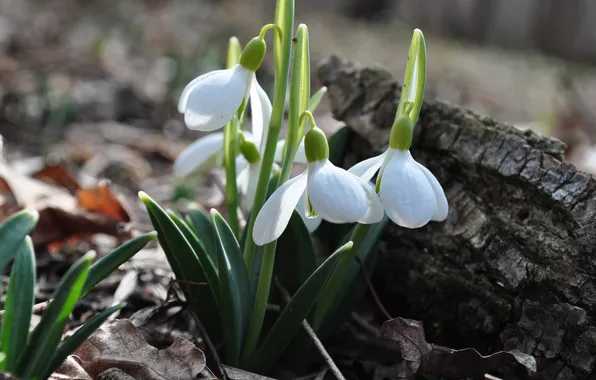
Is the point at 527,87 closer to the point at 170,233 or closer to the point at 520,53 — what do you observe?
the point at 520,53

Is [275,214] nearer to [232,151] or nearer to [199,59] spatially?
[232,151]

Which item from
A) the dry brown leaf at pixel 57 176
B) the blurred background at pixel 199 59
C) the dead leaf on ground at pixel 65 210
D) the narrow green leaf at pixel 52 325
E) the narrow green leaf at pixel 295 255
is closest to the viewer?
the narrow green leaf at pixel 52 325

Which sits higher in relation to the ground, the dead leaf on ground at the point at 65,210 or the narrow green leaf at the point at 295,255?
the narrow green leaf at the point at 295,255

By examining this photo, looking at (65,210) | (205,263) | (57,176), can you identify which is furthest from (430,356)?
(57,176)

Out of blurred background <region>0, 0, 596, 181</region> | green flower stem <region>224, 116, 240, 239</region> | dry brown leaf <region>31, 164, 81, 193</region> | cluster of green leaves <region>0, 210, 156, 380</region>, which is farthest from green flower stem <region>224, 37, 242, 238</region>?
blurred background <region>0, 0, 596, 181</region>

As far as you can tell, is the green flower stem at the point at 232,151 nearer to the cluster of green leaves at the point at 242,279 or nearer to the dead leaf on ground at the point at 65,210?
the cluster of green leaves at the point at 242,279

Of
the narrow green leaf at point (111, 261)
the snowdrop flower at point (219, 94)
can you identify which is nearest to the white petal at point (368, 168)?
the snowdrop flower at point (219, 94)
